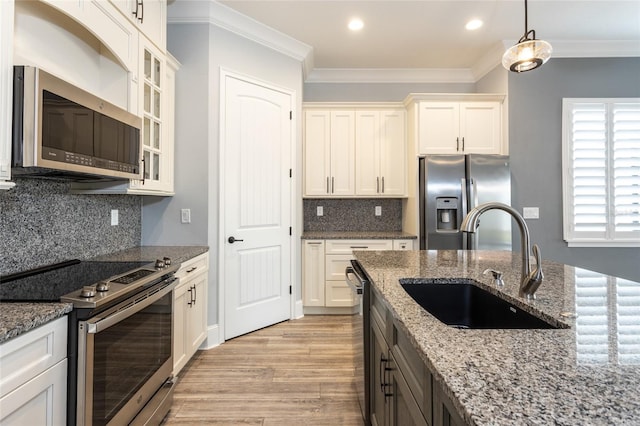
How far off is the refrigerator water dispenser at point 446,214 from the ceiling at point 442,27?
1679mm

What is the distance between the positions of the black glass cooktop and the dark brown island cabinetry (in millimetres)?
1266

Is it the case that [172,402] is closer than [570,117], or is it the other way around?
[172,402]

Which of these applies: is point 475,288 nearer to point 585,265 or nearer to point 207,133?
point 207,133

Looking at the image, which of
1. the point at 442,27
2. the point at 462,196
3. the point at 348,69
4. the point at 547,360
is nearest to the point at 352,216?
the point at 462,196

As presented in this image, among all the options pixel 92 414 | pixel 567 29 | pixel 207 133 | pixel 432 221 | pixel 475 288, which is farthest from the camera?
pixel 432 221

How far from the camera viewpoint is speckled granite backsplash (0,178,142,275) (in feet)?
5.44

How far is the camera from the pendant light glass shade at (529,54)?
2.04 meters

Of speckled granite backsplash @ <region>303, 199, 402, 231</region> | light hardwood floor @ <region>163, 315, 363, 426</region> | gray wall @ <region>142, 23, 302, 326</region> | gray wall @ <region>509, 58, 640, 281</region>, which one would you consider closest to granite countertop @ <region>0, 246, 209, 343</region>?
light hardwood floor @ <region>163, 315, 363, 426</region>

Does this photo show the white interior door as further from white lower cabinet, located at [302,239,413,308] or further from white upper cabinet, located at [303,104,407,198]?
white upper cabinet, located at [303,104,407,198]

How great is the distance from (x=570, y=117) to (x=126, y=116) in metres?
4.13

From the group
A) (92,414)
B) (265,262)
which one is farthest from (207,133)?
(92,414)

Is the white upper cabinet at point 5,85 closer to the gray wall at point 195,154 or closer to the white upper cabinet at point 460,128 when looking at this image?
the gray wall at point 195,154

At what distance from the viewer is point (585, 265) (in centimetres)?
363

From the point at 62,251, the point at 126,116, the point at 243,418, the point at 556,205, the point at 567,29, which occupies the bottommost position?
the point at 243,418
